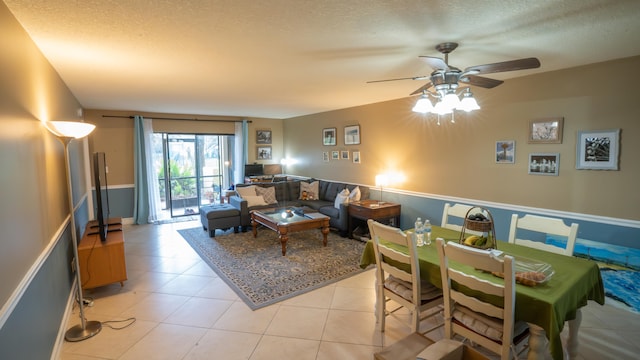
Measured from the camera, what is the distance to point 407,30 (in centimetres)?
221

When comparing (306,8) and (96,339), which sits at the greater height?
(306,8)

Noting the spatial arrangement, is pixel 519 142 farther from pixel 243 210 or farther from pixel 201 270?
pixel 243 210

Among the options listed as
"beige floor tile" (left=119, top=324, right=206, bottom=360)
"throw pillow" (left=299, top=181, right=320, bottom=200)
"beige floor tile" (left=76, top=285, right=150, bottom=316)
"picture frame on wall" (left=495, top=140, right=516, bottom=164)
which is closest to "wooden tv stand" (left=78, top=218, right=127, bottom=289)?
"beige floor tile" (left=76, top=285, right=150, bottom=316)

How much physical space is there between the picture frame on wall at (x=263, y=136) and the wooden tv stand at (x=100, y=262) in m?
4.84

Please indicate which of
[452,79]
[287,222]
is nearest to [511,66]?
[452,79]

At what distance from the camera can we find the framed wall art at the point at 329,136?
6596mm

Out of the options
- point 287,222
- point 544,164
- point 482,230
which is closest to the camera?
point 482,230

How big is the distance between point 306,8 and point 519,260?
219cm

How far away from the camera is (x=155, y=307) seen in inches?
122

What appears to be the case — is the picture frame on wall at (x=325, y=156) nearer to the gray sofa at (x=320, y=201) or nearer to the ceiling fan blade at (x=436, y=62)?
the gray sofa at (x=320, y=201)

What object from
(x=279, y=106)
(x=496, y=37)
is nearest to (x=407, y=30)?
(x=496, y=37)

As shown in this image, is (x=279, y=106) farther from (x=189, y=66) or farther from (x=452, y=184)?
(x=452, y=184)

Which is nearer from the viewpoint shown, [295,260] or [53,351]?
[53,351]

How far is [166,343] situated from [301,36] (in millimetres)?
2625
